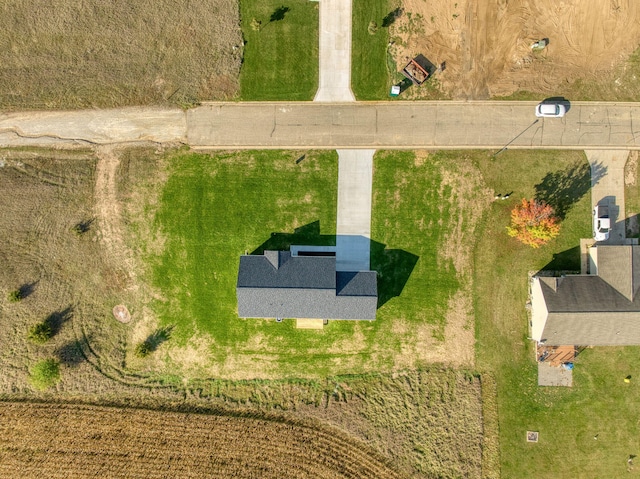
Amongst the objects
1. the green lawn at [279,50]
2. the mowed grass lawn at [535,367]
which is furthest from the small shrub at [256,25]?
the mowed grass lawn at [535,367]

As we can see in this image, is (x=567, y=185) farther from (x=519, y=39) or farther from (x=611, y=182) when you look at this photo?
(x=519, y=39)

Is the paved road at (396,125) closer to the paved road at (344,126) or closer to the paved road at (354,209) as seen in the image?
the paved road at (344,126)

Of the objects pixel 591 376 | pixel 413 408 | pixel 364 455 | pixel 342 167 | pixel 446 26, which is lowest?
pixel 364 455

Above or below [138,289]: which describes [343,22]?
above

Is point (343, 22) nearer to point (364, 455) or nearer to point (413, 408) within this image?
point (413, 408)

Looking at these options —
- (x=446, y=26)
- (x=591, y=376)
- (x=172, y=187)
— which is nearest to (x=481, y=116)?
(x=446, y=26)

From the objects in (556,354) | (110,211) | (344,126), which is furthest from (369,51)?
(556,354)

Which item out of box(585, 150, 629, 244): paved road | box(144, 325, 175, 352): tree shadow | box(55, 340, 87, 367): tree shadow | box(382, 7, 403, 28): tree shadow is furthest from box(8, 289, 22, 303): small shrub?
box(585, 150, 629, 244): paved road

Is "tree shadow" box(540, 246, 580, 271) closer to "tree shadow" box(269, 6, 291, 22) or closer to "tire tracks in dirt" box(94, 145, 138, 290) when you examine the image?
"tree shadow" box(269, 6, 291, 22)
